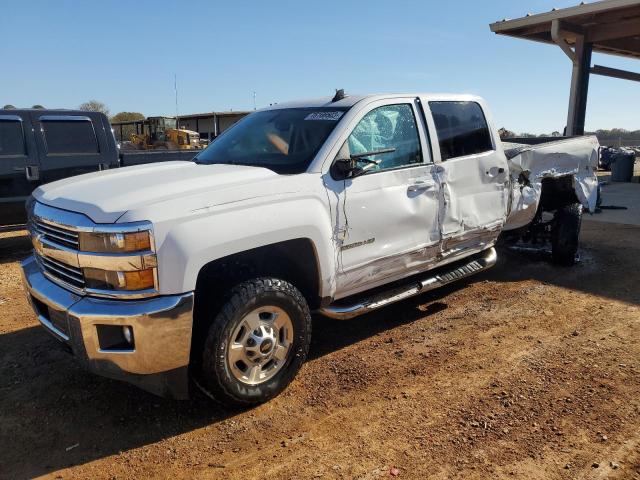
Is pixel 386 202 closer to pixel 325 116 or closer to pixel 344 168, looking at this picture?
pixel 344 168

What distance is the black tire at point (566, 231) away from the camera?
6293 mm

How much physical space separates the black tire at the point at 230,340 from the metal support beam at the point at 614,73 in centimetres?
1526

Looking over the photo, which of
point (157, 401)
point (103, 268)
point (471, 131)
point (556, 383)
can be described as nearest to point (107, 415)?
point (157, 401)

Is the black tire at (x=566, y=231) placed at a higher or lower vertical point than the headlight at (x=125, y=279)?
lower

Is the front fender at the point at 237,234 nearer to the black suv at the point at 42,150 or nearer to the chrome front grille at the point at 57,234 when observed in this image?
the chrome front grille at the point at 57,234

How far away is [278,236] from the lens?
3.17 meters

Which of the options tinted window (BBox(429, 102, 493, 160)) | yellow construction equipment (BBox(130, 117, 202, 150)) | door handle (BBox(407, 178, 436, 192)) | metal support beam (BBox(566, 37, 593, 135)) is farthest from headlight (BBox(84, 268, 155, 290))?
yellow construction equipment (BBox(130, 117, 202, 150))

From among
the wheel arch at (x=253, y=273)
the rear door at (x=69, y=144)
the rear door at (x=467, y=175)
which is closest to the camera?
the wheel arch at (x=253, y=273)

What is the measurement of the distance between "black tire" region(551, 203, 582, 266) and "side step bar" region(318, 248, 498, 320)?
5.09 ft

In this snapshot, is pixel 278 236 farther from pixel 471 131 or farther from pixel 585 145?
pixel 585 145

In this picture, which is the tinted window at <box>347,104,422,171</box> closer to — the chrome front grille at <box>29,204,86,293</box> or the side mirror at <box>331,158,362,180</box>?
the side mirror at <box>331,158,362,180</box>

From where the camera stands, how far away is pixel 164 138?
117 feet

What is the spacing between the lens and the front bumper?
107 inches

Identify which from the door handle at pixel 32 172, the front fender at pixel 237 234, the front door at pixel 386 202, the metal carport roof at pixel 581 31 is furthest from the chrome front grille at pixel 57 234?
the metal carport roof at pixel 581 31
